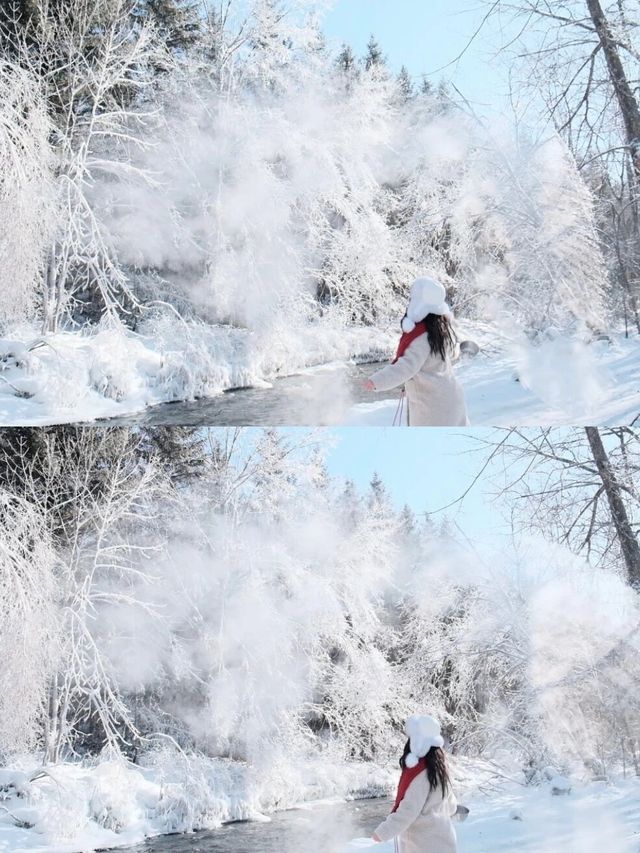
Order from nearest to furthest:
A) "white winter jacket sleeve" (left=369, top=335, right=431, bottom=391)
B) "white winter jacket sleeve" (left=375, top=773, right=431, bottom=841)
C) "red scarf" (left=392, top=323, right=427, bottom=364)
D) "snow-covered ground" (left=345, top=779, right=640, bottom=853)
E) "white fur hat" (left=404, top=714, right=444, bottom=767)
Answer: "white winter jacket sleeve" (left=369, top=335, right=431, bottom=391)
"red scarf" (left=392, top=323, right=427, bottom=364)
"white winter jacket sleeve" (left=375, top=773, right=431, bottom=841)
"white fur hat" (left=404, top=714, right=444, bottom=767)
"snow-covered ground" (left=345, top=779, right=640, bottom=853)

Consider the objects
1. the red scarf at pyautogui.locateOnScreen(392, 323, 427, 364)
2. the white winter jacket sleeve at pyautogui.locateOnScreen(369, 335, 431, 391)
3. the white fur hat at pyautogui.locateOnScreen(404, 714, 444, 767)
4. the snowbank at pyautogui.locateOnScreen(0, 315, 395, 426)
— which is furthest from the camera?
the snowbank at pyautogui.locateOnScreen(0, 315, 395, 426)

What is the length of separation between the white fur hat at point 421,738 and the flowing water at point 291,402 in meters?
1.02

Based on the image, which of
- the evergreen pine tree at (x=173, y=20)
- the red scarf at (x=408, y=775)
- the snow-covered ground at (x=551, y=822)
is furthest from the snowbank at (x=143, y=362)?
the snow-covered ground at (x=551, y=822)

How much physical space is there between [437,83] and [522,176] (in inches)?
17.0

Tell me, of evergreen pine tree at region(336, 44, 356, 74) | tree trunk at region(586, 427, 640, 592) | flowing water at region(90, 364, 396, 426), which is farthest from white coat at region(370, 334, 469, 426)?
evergreen pine tree at region(336, 44, 356, 74)

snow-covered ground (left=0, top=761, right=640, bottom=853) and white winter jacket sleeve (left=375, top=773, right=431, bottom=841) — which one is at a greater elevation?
white winter jacket sleeve (left=375, top=773, right=431, bottom=841)

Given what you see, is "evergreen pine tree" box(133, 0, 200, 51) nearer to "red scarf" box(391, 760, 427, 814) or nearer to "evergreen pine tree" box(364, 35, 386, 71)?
"evergreen pine tree" box(364, 35, 386, 71)

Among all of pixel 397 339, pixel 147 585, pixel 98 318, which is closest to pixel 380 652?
pixel 147 585

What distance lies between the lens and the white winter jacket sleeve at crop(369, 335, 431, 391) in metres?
2.79

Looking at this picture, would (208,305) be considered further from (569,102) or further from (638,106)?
Answer: (638,106)

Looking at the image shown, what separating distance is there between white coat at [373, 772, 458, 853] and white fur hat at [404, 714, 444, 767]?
0.06 m

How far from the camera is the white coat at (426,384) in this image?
284cm

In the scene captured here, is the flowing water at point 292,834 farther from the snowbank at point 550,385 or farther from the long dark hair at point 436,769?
the snowbank at point 550,385

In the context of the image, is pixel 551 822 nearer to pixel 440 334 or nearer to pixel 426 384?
pixel 426 384
